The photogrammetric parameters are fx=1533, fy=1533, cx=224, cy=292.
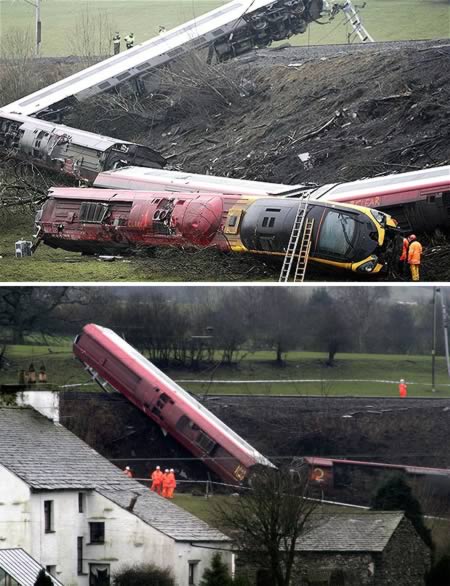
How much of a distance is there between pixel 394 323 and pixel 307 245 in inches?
226

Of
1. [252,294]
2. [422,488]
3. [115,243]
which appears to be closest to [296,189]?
[115,243]

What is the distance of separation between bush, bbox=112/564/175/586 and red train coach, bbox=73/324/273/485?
2.20m

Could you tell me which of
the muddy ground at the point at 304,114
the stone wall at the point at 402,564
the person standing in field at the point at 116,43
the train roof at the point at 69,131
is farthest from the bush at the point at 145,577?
the person standing in field at the point at 116,43

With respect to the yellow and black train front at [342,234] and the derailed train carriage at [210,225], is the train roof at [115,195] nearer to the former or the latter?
the derailed train carriage at [210,225]

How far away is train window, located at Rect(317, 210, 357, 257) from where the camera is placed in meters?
31.2

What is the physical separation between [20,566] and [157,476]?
10.3 feet

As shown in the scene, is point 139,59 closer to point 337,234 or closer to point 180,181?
point 180,181

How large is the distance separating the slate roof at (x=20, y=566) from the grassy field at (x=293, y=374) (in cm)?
358

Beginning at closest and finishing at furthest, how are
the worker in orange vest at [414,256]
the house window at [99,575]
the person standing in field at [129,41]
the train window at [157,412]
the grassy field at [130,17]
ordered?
the house window at [99,575]
the train window at [157,412]
the worker in orange vest at [414,256]
the grassy field at [130,17]
the person standing in field at [129,41]

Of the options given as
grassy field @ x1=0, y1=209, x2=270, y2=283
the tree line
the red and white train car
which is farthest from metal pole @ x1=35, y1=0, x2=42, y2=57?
the tree line

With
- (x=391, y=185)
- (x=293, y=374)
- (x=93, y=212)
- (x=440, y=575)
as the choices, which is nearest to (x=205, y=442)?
(x=293, y=374)

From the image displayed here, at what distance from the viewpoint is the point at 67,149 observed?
1901 inches

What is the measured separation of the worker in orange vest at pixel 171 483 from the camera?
25406 millimetres

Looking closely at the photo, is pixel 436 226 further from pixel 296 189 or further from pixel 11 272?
pixel 11 272
